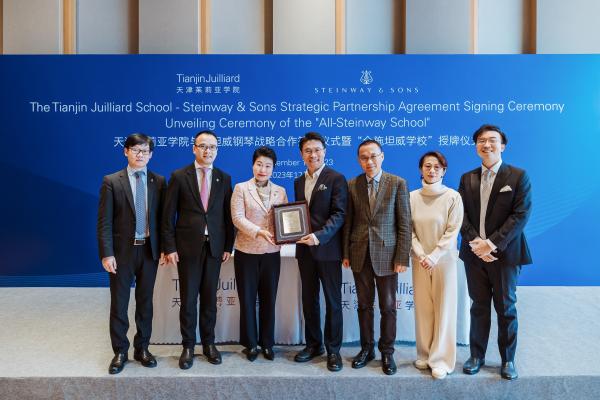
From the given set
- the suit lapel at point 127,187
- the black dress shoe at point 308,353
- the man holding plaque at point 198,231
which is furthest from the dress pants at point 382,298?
the suit lapel at point 127,187

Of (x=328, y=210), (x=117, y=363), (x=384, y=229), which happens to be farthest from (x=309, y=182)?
(x=117, y=363)

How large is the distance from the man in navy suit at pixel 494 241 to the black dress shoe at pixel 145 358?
77.9 inches

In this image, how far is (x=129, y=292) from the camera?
2.64 m

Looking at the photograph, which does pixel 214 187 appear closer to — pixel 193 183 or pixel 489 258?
pixel 193 183

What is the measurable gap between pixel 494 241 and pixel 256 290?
153 centimetres

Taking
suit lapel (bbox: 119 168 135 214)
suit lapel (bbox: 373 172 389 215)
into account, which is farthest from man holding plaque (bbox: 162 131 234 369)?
suit lapel (bbox: 373 172 389 215)

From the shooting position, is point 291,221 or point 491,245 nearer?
point 491,245

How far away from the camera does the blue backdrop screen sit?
4.67 metres

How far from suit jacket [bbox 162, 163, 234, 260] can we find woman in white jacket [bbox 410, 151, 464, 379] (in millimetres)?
1266

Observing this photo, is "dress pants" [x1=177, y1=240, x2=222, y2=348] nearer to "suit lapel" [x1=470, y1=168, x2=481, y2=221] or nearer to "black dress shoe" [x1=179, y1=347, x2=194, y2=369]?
"black dress shoe" [x1=179, y1=347, x2=194, y2=369]

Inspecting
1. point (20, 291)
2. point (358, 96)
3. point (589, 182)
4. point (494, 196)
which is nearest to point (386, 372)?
point (494, 196)

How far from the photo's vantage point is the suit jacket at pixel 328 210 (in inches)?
104

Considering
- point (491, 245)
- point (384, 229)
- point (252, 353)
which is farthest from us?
point (252, 353)

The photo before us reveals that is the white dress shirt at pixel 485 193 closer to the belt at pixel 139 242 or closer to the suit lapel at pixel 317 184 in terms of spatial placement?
the suit lapel at pixel 317 184
